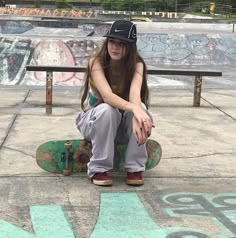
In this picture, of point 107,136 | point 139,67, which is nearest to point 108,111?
point 107,136

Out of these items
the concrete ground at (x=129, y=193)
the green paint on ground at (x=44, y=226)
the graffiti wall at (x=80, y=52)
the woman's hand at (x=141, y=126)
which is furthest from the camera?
the graffiti wall at (x=80, y=52)

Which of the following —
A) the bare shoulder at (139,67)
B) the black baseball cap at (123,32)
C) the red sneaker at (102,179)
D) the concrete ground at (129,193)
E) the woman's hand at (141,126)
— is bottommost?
the concrete ground at (129,193)

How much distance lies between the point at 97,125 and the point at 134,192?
570 millimetres

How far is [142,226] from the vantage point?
3152 mm

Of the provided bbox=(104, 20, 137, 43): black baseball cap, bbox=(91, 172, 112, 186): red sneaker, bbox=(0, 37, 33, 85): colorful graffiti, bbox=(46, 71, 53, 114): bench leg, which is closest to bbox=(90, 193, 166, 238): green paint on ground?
bbox=(91, 172, 112, 186): red sneaker

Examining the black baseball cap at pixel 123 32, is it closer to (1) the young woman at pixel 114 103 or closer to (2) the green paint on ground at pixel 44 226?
(1) the young woman at pixel 114 103

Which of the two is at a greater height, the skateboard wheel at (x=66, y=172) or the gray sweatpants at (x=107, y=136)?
the gray sweatpants at (x=107, y=136)

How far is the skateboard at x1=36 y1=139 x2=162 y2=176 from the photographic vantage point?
4113 millimetres

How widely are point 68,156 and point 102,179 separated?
0.39 metres

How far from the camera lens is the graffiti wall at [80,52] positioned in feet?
35.1

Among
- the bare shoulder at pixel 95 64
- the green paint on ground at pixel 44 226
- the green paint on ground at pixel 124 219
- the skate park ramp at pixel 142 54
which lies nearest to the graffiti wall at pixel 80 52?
the skate park ramp at pixel 142 54

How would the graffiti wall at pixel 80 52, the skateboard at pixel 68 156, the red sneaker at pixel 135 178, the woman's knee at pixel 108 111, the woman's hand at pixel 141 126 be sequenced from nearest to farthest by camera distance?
the woman's hand at pixel 141 126 → the woman's knee at pixel 108 111 → the red sneaker at pixel 135 178 → the skateboard at pixel 68 156 → the graffiti wall at pixel 80 52

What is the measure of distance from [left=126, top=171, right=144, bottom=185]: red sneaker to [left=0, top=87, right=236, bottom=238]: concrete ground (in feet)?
0.17

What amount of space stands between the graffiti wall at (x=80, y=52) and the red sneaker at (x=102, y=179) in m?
6.62
